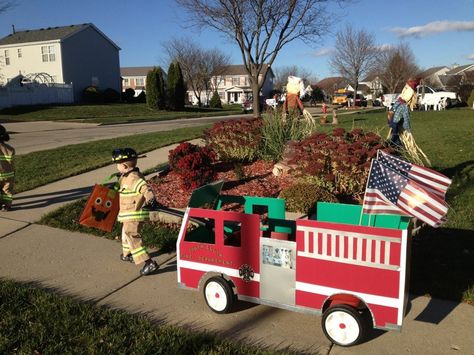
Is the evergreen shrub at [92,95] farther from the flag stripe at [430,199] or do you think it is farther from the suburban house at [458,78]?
the flag stripe at [430,199]

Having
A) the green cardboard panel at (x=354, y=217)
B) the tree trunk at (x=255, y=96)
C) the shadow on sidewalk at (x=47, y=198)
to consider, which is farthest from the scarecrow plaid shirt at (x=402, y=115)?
the tree trunk at (x=255, y=96)

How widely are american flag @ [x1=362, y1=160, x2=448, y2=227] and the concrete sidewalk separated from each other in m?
0.86

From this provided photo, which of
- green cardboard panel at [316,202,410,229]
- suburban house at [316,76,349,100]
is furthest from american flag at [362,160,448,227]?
suburban house at [316,76,349,100]

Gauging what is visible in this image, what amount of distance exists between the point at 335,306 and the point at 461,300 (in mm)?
1363

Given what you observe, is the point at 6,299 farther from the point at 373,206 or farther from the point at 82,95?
the point at 82,95

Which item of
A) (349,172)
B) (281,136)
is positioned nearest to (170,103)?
(281,136)

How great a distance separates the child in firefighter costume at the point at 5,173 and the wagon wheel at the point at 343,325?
536cm

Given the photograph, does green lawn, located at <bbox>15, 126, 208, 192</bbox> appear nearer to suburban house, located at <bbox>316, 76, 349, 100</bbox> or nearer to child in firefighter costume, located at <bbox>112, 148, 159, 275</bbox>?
child in firefighter costume, located at <bbox>112, 148, 159, 275</bbox>

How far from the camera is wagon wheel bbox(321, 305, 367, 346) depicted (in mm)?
2938

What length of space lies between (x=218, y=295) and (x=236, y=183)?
3.77m

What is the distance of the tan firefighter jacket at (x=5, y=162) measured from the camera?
645cm

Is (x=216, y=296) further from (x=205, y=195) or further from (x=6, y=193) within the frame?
(x=6, y=193)

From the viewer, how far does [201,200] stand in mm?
3992

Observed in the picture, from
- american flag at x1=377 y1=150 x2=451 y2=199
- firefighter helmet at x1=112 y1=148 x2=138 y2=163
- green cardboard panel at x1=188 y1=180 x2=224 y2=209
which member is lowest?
green cardboard panel at x1=188 y1=180 x2=224 y2=209
